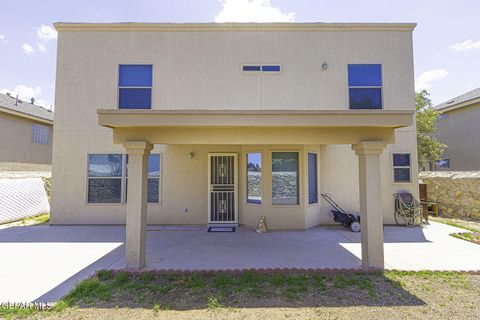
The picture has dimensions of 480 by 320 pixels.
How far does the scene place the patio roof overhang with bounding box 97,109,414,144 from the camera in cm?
406

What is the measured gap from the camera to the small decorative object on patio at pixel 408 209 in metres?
7.95

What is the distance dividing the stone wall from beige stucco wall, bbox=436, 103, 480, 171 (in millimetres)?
6284

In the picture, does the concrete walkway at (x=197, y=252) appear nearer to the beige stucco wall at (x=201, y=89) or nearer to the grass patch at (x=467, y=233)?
the grass patch at (x=467, y=233)

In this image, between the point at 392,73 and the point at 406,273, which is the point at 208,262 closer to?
the point at 406,273

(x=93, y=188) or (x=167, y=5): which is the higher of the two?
(x=167, y=5)

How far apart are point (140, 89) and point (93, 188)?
3.76 m

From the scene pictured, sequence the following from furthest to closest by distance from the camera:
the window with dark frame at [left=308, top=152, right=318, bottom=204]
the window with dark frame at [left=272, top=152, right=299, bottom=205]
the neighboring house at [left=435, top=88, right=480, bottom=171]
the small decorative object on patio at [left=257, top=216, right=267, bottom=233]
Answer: the neighboring house at [left=435, top=88, right=480, bottom=171], the window with dark frame at [left=308, top=152, right=318, bottom=204], the window with dark frame at [left=272, top=152, right=299, bottom=205], the small decorative object on patio at [left=257, top=216, right=267, bottom=233]

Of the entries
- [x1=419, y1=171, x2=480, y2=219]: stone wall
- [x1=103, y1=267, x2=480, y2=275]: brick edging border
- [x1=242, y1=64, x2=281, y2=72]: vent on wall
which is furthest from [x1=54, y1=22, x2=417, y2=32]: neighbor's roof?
[x1=103, y1=267, x2=480, y2=275]: brick edging border

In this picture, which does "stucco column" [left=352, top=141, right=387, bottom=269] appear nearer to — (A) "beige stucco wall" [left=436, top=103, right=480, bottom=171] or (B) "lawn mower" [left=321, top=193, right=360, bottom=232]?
(B) "lawn mower" [left=321, top=193, right=360, bottom=232]

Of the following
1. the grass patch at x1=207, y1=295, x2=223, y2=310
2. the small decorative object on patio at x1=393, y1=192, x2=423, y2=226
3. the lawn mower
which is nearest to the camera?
the grass patch at x1=207, y1=295, x2=223, y2=310

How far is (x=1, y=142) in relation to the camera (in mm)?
12273

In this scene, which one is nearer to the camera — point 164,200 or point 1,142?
point 164,200

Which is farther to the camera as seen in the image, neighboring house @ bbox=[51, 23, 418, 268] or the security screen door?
neighboring house @ bbox=[51, 23, 418, 268]

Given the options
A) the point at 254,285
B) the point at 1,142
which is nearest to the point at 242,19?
the point at 254,285
